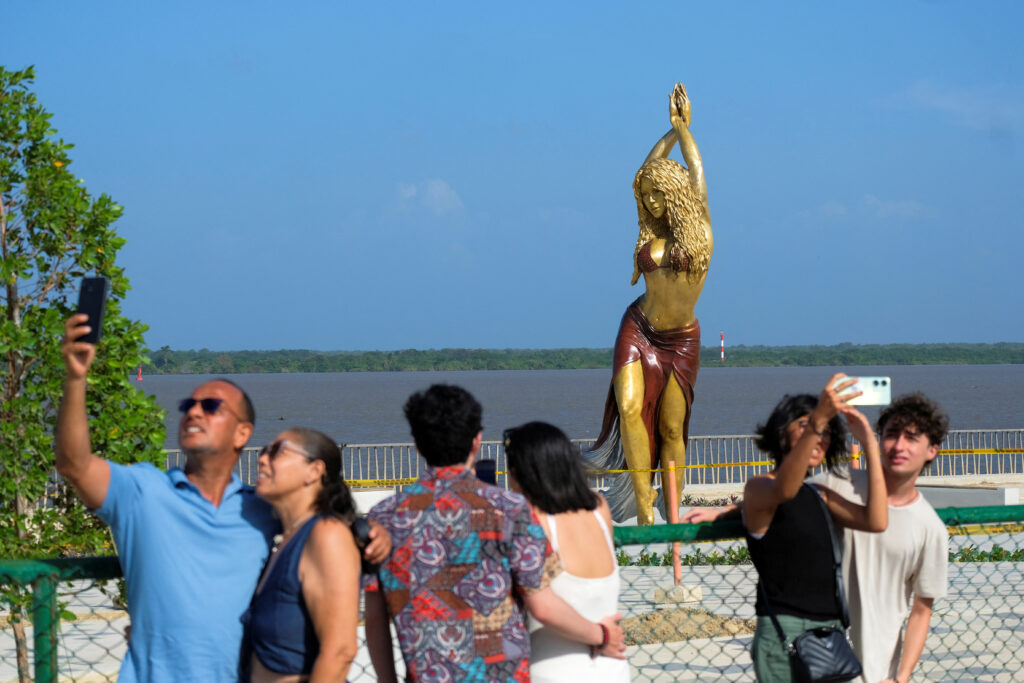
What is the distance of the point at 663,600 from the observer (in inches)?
355

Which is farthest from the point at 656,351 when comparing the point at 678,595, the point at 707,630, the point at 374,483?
the point at 374,483

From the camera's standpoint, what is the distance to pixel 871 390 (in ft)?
10.3

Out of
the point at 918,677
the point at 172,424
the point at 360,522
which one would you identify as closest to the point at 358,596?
the point at 360,522

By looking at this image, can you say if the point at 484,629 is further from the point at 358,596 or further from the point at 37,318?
the point at 37,318

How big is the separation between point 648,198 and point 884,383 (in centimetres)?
633

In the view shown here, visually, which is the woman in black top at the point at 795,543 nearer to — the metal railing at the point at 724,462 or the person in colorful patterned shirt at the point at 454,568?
the person in colorful patterned shirt at the point at 454,568

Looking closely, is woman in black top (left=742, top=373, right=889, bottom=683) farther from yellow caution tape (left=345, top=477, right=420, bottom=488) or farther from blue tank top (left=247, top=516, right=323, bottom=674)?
yellow caution tape (left=345, top=477, right=420, bottom=488)

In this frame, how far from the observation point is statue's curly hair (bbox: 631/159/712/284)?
9250mm

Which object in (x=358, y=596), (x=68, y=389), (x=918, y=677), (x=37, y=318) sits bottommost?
(x=918, y=677)

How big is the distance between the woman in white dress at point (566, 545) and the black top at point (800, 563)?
0.49 meters

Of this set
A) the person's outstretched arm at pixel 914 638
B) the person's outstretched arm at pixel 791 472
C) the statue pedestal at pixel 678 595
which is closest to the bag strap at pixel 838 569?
the person's outstretched arm at pixel 791 472

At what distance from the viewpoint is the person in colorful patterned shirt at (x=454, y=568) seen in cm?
287

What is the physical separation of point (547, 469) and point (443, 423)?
0.39 meters

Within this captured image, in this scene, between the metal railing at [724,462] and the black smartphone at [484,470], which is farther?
the metal railing at [724,462]
